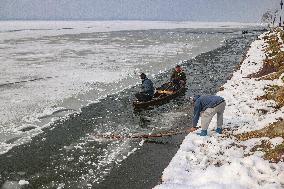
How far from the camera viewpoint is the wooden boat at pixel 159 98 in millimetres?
16844

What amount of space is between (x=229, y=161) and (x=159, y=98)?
8903 millimetres

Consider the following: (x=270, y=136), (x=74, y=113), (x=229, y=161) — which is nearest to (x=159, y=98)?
(x=74, y=113)

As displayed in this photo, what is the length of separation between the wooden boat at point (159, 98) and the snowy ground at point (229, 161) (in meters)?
4.20

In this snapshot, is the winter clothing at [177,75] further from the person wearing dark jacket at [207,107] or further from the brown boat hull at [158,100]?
the person wearing dark jacket at [207,107]

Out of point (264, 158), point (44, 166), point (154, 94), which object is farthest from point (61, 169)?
point (154, 94)

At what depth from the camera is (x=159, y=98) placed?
17.7 m

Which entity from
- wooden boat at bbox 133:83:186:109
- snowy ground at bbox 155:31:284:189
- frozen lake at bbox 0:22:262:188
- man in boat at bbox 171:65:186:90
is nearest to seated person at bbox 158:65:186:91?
man in boat at bbox 171:65:186:90

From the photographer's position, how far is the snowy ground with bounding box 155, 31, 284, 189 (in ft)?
25.6

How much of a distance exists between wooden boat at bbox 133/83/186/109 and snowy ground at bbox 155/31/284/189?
13.8ft

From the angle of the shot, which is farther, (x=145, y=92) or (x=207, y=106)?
(x=145, y=92)

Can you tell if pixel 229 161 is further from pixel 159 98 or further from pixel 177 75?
pixel 177 75

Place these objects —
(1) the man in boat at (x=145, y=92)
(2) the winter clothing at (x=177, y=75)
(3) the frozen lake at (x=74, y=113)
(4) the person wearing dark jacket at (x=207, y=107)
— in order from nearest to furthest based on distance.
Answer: (4) the person wearing dark jacket at (x=207, y=107) < (3) the frozen lake at (x=74, y=113) < (1) the man in boat at (x=145, y=92) < (2) the winter clothing at (x=177, y=75)

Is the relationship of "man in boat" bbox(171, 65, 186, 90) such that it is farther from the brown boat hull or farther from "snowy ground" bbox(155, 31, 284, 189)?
"snowy ground" bbox(155, 31, 284, 189)

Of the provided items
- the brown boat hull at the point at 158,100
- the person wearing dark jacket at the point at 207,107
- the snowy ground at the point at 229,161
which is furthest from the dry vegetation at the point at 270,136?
the brown boat hull at the point at 158,100
